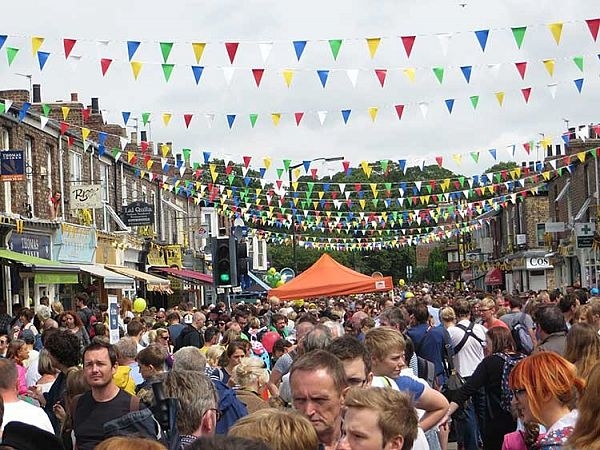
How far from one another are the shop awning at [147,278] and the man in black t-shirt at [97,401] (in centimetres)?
2737

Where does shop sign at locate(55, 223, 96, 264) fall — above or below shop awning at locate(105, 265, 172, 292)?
above

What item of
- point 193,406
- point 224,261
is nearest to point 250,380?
point 193,406

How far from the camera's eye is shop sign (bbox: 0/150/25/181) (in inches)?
917

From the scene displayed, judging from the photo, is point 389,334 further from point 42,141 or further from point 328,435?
point 42,141

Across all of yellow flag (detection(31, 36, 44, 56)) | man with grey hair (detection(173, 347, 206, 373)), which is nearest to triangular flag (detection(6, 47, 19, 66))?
yellow flag (detection(31, 36, 44, 56))

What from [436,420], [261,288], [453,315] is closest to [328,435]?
[436,420]

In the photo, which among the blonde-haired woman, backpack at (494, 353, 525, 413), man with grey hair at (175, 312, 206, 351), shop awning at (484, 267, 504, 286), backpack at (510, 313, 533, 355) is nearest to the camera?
the blonde-haired woman

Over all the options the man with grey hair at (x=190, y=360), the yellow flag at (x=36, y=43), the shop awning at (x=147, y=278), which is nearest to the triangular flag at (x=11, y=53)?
the yellow flag at (x=36, y=43)

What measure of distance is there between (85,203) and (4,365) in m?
23.9

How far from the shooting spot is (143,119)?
2103 centimetres

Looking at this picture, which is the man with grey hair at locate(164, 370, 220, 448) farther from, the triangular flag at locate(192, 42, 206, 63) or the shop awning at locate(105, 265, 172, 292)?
the shop awning at locate(105, 265, 172, 292)

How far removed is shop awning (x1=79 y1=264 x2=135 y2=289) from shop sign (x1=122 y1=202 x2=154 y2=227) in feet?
8.35

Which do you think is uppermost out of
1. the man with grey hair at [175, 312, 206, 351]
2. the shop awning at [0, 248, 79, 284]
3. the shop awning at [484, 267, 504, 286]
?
the shop awning at [0, 248, 79, 284]

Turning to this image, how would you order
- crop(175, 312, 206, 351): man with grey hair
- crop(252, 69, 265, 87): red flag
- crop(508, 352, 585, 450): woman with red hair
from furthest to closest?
crop(252, 69, 265, 87): red flag → crop(175, 312, 206, 351): man with grey hair → crop(508, 352, 585, 450): woman with red hair
